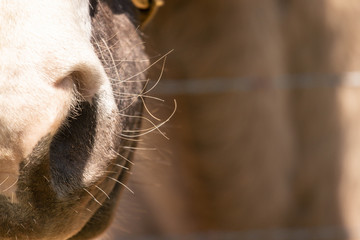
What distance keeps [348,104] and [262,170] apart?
1.03 feet

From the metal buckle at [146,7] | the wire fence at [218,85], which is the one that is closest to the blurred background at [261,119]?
the wire fence at [218,85]

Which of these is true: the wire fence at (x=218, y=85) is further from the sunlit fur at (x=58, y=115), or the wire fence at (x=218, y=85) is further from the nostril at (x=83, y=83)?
Answer: the nostril at (x=83, y=83)

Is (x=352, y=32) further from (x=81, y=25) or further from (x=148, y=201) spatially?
(x=81, y=25)

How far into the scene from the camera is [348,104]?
72.0 inches

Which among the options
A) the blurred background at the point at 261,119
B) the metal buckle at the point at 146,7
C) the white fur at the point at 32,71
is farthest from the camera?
the blurred background at the point at 261,119

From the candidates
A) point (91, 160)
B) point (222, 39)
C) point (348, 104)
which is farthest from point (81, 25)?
point (348, 104)

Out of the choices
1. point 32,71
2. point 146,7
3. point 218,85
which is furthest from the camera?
point 218,85

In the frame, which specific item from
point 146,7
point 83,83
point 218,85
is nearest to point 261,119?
point 218,85

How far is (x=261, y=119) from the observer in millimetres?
1676

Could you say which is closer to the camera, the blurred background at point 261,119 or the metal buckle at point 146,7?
the metal buckle at point 146,7

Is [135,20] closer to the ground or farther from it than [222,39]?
farther from it

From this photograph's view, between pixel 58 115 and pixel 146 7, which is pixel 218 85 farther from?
pixel 58 115

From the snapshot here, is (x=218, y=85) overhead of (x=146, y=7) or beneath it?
beneath

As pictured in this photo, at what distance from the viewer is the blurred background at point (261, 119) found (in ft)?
5.04
